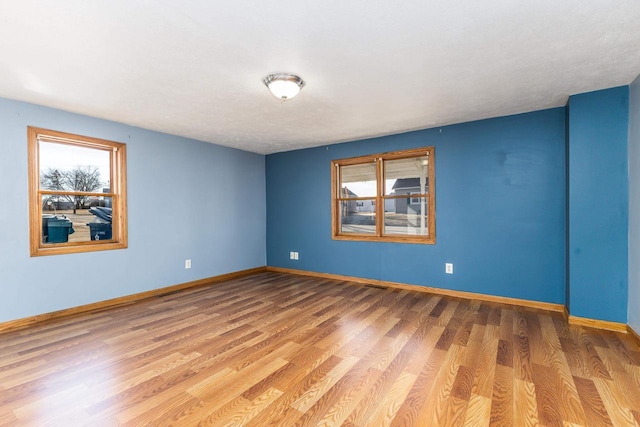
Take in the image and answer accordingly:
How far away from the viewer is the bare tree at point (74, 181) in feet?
10.9

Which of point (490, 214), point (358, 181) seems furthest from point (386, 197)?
point (490, 214)

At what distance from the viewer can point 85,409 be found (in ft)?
5.57

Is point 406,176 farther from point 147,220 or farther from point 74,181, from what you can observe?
point 74,181

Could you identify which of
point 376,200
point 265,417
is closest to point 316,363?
point 265,417

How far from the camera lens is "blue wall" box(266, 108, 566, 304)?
11.2 ft

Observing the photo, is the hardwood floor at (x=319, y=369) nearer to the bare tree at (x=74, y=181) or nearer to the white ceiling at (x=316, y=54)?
the bare tree at (x=74, y=181)

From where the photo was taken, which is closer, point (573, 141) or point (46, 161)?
point (573, 141)

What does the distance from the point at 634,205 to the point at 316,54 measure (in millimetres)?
3132

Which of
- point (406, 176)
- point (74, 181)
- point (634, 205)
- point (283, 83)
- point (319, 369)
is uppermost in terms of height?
point (283, 83)

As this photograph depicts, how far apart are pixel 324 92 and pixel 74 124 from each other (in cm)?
297

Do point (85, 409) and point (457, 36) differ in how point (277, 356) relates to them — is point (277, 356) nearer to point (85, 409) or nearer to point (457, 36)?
point (85, 409)

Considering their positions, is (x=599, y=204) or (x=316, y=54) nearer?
(x=316, y=54)

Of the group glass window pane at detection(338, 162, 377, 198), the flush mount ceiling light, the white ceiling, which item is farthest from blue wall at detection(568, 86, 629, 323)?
the flush mount ceiling light

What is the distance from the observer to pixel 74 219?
355cm
